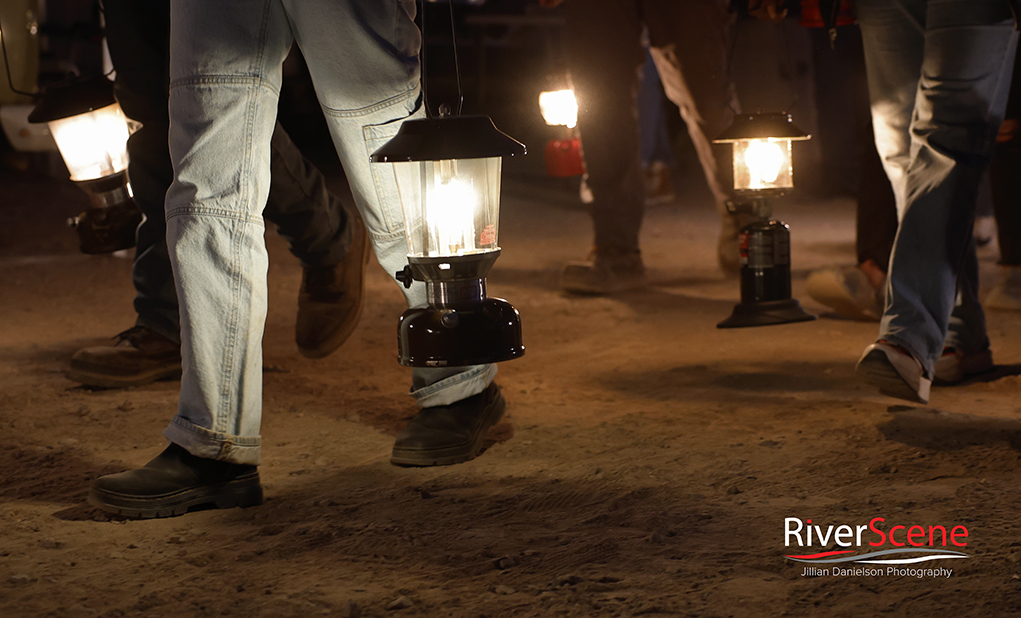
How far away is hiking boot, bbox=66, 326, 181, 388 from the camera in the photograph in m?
3.32

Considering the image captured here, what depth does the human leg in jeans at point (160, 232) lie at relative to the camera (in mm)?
3354

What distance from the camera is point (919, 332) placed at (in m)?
2.63

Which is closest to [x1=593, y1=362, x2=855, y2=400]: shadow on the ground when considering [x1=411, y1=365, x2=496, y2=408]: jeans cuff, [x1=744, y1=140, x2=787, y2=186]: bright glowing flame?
[x1=411, y1=365, x2=496, y2=408]: jeans cuff

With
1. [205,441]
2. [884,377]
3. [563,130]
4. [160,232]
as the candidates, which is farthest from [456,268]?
[563,130]

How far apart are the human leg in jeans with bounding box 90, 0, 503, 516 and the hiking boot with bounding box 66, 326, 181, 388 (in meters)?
1.19

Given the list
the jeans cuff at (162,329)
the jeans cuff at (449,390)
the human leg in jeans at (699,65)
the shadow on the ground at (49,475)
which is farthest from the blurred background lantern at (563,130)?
the shadow on the ground at (49,475)

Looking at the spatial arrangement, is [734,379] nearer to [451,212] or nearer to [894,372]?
[894,372]

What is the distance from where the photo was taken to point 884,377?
8.41 feet

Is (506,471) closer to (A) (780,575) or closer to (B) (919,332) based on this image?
(A) (780,575)

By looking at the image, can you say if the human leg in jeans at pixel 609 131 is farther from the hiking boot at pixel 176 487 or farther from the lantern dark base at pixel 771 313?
the hiking boot at pixel 176 487

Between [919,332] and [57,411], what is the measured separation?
2380 mm

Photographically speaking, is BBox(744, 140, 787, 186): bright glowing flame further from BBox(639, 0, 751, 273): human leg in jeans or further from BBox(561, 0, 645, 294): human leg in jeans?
BBox(561, 0, 645, 294): human leg in jeans

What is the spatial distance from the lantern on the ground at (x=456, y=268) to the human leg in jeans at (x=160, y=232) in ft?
4.11

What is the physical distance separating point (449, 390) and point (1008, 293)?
2770mm
